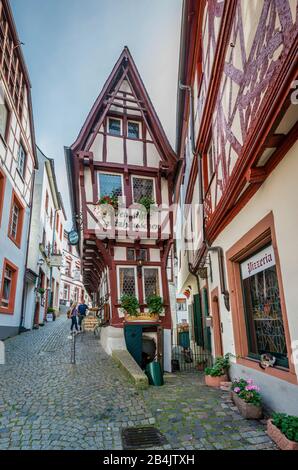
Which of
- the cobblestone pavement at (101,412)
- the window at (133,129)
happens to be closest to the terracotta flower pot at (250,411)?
the cobblestone pavement at (101,412)

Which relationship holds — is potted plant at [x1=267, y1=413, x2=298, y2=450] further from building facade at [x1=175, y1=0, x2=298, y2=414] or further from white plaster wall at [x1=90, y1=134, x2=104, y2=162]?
white plaster wall at [x1=90, y1=134, x2=104, y2=162]

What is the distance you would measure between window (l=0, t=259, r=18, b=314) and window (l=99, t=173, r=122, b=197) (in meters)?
4.79

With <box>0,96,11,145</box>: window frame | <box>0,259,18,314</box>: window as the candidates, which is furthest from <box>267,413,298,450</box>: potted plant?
<box>0,96,11,145</box>: window frame

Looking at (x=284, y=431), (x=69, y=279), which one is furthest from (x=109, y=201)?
(x=69, y=279)

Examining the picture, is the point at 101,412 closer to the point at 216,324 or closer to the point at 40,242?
the point at 216,324

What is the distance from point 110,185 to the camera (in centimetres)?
1183

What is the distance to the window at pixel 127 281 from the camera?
11.2 m

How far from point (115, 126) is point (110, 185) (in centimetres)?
281

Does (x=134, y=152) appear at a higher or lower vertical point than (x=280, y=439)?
higher

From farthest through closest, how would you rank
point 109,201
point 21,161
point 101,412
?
point 21,161 < point 109,201 < point 101,412

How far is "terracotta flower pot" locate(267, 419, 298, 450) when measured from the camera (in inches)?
126

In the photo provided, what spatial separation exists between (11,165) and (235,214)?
1005 cm

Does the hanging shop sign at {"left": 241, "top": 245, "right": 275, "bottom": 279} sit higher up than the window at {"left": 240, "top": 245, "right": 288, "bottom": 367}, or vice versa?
the hanging shop sign at {"left": 241, "top": 245, "right": 275, "bottom": 279}
